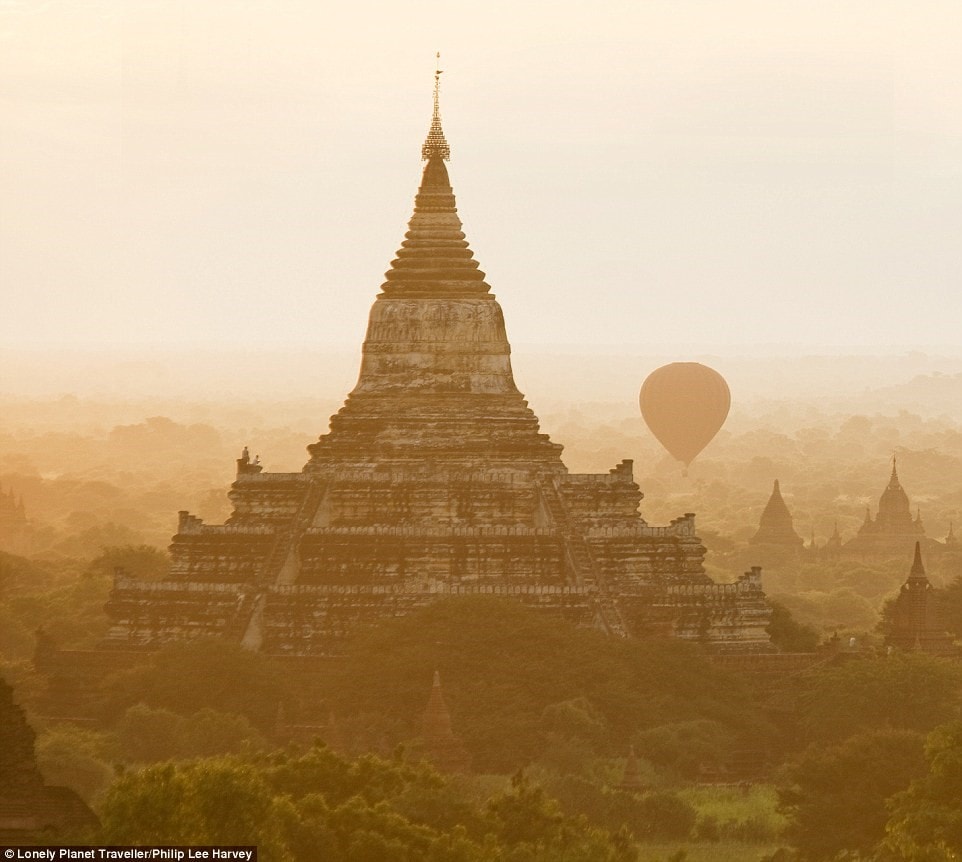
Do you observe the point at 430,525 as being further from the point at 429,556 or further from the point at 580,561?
the point at 580,561

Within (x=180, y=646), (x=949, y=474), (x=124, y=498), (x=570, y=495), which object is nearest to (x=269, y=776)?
(x=180, y=646)

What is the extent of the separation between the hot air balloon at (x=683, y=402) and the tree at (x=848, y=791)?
77.9 meters

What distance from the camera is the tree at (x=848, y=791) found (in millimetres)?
42219

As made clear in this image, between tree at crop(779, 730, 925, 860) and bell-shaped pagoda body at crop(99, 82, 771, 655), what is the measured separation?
13.7 metres

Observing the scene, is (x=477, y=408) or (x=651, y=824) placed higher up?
(x=477, y=408)

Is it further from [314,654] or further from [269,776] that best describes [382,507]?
[269,776]

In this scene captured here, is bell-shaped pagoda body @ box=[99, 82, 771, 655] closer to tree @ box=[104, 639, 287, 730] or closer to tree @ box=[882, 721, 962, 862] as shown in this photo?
tree @ box=[104, 639, 287, 730]

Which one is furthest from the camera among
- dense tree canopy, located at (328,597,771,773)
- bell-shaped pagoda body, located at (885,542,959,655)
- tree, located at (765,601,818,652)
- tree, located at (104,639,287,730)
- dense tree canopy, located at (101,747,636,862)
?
tree, located at (765,601,818,652)

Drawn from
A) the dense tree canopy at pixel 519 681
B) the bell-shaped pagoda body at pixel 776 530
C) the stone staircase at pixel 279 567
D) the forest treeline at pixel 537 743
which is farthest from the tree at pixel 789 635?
the bell-shaped pagoda body at pixel 776 530

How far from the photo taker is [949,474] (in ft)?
586

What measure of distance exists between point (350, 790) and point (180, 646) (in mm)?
17150

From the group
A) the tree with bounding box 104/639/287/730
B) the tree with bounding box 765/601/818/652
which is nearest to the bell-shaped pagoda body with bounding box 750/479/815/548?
the tree with bounding box 765/601/818/652

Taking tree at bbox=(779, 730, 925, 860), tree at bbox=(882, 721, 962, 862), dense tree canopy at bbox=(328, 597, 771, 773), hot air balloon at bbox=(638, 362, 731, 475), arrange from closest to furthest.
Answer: tree at bbox=(882, 721, 962, 862) → tree at bbox=(779, 730, 925, 860) → dense tree canopy at bbox=(328, 597, 771, 773) → hot air balloon at bbox=(638, 362, 731, 475)

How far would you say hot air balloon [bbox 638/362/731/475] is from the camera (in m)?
123
